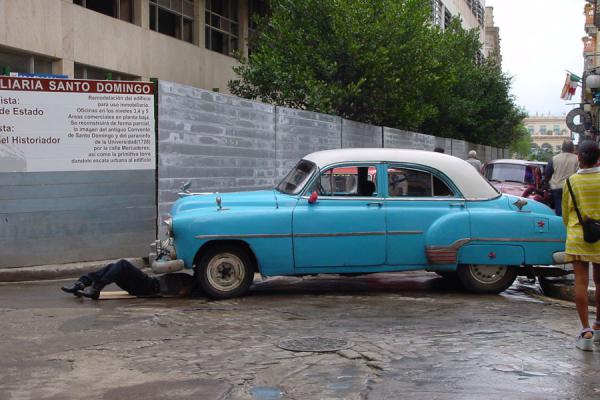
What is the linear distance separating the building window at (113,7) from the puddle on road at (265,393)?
48.3 feet

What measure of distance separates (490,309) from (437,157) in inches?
81.6

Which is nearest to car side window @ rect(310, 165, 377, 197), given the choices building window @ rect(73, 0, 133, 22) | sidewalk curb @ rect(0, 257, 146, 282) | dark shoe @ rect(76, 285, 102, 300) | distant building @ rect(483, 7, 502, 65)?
dark shoe @ rect(76, 285, 102, 300)

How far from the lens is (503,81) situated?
37.2 meters

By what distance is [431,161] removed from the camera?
8789 mm

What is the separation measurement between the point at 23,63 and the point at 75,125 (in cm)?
661

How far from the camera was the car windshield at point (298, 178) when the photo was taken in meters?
8.59

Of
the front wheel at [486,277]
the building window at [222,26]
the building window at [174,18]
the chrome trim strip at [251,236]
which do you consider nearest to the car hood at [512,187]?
the front wheel at [486,277]

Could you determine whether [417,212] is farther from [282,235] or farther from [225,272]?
[225,272]

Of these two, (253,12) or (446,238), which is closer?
(446,238)

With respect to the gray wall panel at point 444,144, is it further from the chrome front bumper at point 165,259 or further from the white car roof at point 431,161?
the chrome front bumper at point 165,259

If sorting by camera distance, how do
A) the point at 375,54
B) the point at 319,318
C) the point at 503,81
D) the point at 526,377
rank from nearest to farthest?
the point at 526,377 → the point at 319,318 → the point at 375,54 → the point at 503,81

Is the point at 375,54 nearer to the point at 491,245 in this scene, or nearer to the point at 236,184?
the point at 236,184

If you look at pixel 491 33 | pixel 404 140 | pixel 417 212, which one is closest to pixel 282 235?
pixel 417 212

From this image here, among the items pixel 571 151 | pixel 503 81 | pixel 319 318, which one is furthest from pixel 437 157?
pixel 503 81
